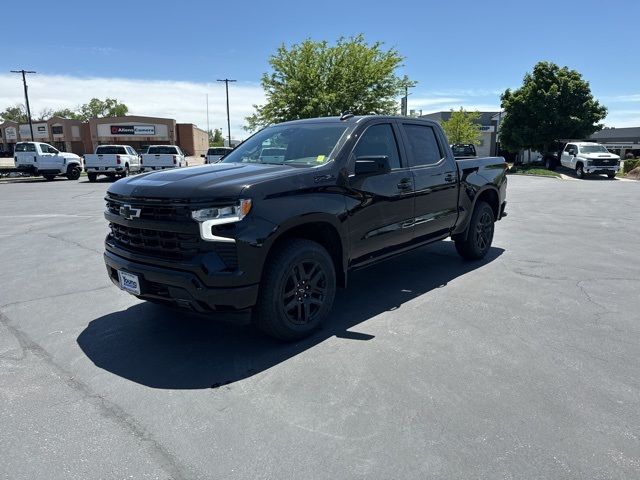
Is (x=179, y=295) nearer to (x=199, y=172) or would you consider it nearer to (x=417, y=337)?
(x=199, y=172)

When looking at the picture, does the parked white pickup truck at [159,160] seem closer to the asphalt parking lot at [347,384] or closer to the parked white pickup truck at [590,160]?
the asphalt parking lot at [347,384]

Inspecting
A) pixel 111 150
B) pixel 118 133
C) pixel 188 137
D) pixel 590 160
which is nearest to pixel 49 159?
pixel 111 150

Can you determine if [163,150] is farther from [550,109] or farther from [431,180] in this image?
[550,109]

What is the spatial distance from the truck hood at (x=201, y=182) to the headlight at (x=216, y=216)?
0.28ft

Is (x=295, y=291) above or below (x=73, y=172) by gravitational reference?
below

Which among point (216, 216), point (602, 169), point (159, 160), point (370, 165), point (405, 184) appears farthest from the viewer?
point (159, 160)

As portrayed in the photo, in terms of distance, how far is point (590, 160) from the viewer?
2467 centimetres

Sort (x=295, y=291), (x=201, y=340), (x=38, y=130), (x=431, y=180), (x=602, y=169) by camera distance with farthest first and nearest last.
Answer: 1. (x=38, y=130)
2. (x=602, y=169)
3. (x=431, y=180)
4. (x=201, y=340)
5. (x=295, y=291)

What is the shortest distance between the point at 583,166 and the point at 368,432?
27.0 meters

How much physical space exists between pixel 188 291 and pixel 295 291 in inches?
35.0

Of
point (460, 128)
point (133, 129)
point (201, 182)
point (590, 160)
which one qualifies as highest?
point (133, 129)

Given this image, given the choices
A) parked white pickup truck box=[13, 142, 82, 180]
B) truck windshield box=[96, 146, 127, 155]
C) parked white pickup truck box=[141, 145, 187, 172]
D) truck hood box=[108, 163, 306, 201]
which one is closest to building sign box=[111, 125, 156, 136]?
parked white pickup truck box=[13, 142, 82, 180]

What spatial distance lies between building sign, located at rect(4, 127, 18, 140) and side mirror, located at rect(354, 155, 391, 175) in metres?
94.9

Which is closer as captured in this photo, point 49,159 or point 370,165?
point 370,165
